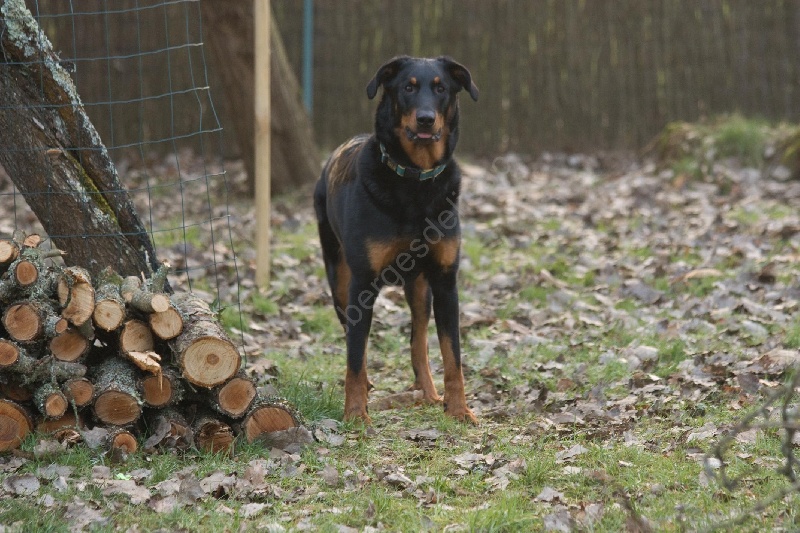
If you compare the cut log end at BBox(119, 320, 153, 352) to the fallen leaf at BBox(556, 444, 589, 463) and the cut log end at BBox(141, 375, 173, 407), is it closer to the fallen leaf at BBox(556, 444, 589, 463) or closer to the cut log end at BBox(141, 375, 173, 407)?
the cut log end at BBox(141, 375, 173, 407)

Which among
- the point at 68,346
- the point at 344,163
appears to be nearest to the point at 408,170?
the point at 344,163

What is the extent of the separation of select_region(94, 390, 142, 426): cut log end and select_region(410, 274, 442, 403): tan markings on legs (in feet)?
4.92

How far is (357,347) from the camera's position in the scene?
4438 millimetres

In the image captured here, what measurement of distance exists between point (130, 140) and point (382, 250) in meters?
8.63

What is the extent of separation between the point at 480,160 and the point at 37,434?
8.96 metres

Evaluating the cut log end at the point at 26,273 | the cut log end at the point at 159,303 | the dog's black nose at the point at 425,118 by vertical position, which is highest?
the dog's black nose at the point at 425,118

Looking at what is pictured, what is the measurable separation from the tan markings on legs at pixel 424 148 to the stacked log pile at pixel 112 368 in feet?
3.96

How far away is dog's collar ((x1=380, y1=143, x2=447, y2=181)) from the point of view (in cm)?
438

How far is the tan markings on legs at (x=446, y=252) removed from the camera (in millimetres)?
4398

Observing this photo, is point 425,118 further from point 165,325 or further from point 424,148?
point 165,325

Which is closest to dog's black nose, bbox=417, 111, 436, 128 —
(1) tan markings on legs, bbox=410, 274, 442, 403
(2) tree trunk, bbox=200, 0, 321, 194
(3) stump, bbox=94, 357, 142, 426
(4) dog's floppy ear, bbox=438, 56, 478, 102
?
(4) dog's floppy ear, bbox=438, 56, 478, 102

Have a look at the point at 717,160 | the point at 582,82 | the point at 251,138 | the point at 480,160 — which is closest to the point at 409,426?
the point at 251,138

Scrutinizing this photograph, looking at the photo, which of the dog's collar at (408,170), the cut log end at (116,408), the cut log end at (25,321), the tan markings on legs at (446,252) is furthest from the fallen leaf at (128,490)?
the dog's collar at (408,170)

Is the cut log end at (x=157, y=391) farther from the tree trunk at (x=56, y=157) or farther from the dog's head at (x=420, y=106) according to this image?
the dog's head at (x=420, y=106)
